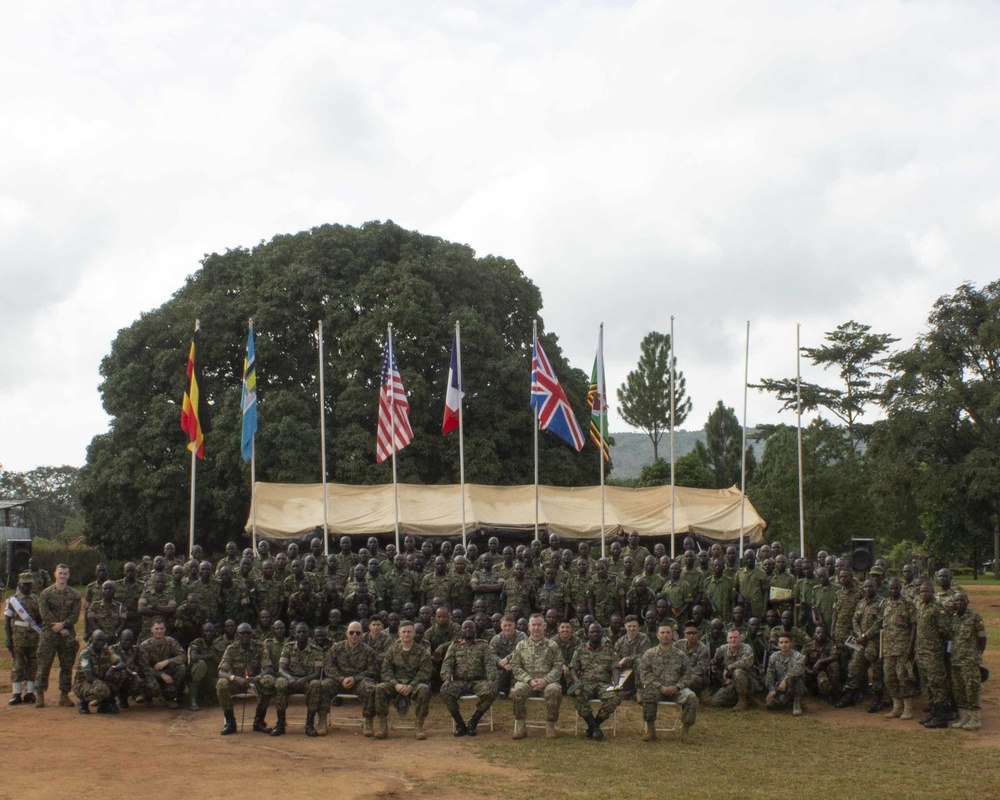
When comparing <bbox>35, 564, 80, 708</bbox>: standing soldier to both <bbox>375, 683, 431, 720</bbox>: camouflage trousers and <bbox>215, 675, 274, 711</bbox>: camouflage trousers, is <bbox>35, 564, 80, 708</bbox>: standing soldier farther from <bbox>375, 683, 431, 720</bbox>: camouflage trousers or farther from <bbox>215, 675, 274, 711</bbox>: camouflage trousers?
<bbox>375, 683, 431, 720</bbox>: camouflage trousers

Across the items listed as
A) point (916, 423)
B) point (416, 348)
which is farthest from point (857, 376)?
point (416, 348)

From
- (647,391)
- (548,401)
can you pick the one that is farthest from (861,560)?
(647,391)

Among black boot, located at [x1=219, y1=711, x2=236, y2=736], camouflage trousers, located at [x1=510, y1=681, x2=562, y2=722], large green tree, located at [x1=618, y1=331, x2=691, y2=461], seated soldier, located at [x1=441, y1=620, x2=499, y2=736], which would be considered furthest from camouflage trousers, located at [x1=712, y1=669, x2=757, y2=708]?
large green tree, located at [x1=618, y1=331, x2=691, y2=461]

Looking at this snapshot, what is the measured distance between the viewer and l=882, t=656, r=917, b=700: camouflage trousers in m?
14.5

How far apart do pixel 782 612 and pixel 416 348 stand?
19.8 metres

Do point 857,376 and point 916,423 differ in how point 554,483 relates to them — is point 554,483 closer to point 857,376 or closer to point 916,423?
point 916,423

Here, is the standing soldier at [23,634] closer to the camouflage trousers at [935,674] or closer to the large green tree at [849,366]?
the camouflage trousers at [935,674]

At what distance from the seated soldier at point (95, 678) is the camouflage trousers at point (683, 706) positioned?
23.5ft

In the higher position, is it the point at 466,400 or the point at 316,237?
the point at 316,237

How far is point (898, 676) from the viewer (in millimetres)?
14555

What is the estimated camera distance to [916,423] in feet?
127

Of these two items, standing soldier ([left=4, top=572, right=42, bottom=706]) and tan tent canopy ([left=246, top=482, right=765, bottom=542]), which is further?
tan tent canopy ([left=246, top=482, right=765, bottom=542])

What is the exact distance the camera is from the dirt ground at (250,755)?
10523 millimetres

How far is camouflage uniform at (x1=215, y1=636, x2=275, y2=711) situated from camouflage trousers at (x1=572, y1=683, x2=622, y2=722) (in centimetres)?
380
